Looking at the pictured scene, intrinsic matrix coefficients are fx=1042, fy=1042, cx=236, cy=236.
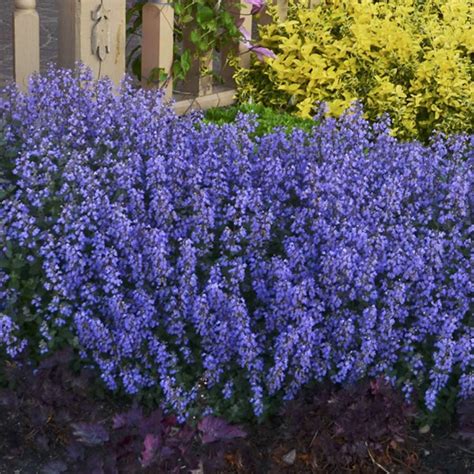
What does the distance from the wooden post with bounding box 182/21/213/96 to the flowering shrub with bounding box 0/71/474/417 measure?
2.01m

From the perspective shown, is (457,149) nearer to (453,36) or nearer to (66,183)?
(66,183)

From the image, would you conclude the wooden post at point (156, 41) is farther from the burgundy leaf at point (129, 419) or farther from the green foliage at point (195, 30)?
the burgundy leaf at point (129, 419)

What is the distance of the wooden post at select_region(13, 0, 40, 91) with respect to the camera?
4355mm

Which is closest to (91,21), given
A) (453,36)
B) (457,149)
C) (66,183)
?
(66,183)

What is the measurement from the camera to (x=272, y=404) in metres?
3.29

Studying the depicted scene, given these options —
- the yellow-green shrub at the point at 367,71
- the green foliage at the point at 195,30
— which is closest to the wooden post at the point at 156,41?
the green foliage at the point at 195,30

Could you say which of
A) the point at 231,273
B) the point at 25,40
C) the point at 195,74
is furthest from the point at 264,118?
the point at 231,273

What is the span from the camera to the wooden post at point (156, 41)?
15.9ft

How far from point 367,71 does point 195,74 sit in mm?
973

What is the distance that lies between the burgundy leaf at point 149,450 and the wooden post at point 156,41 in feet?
8.35

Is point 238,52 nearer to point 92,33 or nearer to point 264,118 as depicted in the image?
point 264,118

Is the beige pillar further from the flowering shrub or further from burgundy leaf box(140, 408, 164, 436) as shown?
burgundy leaf box(140, 408, 164, 436)

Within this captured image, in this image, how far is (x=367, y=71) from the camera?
579cm

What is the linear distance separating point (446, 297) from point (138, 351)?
3.26 ft
